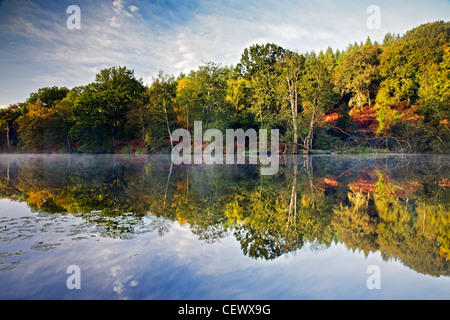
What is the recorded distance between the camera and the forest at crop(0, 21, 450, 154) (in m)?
29.3

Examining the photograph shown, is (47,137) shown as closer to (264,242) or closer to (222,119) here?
(222,119)

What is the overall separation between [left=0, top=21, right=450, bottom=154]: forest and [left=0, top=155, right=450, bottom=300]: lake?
2470 centimetres

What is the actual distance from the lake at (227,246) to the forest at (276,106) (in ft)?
81.0

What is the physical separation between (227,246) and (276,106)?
3193 centimetres

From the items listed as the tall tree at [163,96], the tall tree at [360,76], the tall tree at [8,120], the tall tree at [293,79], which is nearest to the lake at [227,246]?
the tall tree at [293,79]

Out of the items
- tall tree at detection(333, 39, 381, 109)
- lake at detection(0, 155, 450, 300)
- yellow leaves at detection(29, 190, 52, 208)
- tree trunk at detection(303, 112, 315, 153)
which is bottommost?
lake at detection(0, 155, 450, 300)

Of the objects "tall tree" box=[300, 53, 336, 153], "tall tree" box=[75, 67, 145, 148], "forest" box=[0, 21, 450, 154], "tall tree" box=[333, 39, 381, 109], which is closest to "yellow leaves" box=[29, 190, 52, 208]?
"forest" box=[0, 21, 450, 154]

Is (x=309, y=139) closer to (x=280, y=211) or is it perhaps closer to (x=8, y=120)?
(x=280, y=211)

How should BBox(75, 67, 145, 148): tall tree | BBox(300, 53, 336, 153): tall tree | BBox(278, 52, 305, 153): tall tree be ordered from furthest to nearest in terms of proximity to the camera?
1. BBox(75, 67, 145, 148): tall tree
2. BBox(278, 52, 305, 153): tall tree
3. BBox(300, 53, 336, 153): tall tree

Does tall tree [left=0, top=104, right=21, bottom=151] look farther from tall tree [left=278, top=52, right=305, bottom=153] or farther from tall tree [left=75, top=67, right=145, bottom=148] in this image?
tall tree [left=278, top=52, right=305, bottom=153]

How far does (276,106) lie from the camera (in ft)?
112

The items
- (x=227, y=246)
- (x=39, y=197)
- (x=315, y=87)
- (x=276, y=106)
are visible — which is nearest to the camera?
(x=227, y=246)

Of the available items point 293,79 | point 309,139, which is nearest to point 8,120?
point 293,79

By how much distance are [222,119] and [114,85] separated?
63.9 feet
